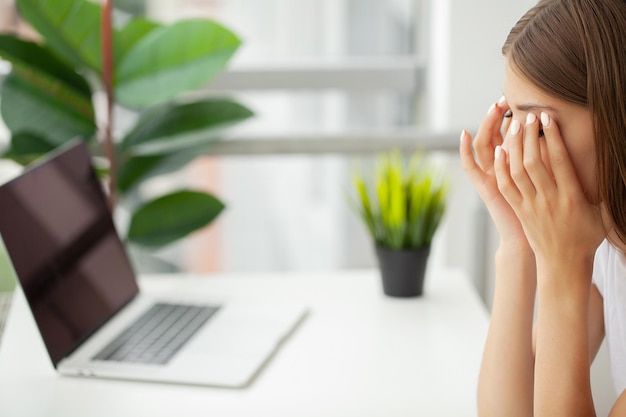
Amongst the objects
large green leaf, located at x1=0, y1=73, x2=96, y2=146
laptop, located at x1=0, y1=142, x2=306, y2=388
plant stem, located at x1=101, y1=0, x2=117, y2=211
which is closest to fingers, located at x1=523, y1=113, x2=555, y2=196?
laptop, located at x1=0, y1=142, x2=306, y2=388

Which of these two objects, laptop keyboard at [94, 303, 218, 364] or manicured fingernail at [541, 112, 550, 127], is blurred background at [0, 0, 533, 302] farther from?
manicured fingernail at [541, 112, 550, 127]

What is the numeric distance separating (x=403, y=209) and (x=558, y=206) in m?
0.46

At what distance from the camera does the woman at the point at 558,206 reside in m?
0.83

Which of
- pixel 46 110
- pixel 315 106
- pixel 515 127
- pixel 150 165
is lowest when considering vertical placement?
pixel 315 106

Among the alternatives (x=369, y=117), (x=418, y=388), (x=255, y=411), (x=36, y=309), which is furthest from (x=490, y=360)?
(x=369, y=117)

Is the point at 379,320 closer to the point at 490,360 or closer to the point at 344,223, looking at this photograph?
the point at 490,360

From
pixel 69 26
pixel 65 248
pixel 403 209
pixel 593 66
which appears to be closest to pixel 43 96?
pixel 69 26

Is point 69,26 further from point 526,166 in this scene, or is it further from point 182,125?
point 526,166

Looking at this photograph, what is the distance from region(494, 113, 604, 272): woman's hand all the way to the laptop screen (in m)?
0.60

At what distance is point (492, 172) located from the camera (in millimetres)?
1112

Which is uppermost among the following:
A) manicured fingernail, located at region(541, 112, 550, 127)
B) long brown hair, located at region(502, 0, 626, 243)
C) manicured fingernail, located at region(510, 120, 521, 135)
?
long brown hair, located at region(502, 0, 626, 243)

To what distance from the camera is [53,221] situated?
1.20 metres

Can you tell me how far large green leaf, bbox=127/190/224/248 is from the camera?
5.32ft

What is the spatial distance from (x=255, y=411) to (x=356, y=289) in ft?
1.53
